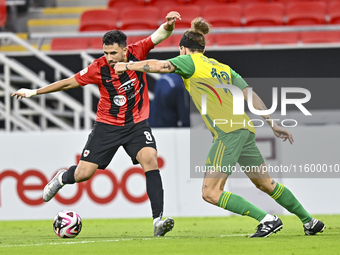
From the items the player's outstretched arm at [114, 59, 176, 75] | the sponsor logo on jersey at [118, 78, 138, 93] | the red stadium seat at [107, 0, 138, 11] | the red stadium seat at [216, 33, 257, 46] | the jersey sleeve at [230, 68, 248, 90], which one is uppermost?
the red stadium seat at [107, 0, 138, 11]

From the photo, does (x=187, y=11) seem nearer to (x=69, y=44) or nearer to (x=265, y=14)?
(x=265, y=14)

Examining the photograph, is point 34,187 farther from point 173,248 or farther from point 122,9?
point 122,9

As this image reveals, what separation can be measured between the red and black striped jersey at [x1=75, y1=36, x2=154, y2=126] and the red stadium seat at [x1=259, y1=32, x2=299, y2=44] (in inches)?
230

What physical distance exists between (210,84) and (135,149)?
1.08 m

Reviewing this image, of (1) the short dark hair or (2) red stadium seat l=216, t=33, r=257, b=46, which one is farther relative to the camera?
(2) red stadium seat l=216, t=33, r=257, b=46

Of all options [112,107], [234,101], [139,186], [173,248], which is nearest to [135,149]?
[112,107]

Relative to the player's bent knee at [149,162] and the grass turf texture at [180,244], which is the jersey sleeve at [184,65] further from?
the grass turf texture at [180,244]

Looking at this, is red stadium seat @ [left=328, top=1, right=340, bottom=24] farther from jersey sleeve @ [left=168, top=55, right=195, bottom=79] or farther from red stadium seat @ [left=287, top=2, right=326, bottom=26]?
jersey sleeve @ [left=168, top=55, right=195, bottom=79]

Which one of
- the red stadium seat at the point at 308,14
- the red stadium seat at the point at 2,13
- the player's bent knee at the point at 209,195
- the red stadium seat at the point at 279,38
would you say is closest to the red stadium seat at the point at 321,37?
the red stadium seat at the point at 279,38

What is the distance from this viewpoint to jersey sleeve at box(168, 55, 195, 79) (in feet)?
14.8

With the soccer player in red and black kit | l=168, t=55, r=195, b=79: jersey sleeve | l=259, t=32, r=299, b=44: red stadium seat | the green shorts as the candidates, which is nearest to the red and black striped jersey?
the soccer player in red and black kit

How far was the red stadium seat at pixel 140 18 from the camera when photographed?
12023 millimetres

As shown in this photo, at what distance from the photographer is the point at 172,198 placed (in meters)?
7.85

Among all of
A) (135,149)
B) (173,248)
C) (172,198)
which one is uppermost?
(135,149)
